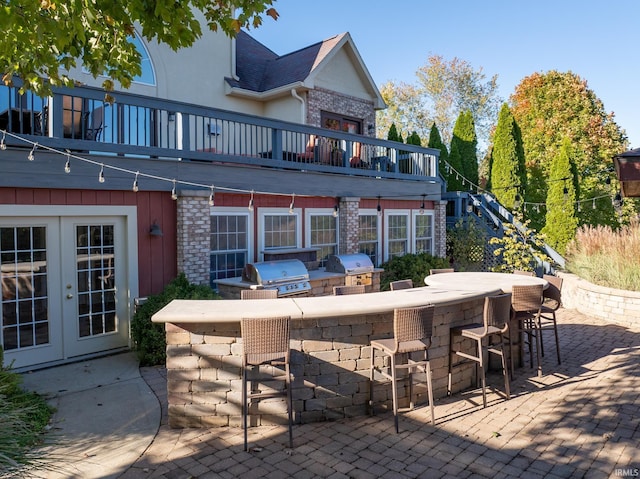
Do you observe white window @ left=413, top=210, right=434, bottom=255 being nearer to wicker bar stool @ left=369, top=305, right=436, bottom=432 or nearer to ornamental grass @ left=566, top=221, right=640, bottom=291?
ornamental grass @ left=566, top=221, right=640, bottom=291

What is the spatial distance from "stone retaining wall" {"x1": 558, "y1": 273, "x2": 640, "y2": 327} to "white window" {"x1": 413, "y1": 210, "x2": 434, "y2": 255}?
4.44 m

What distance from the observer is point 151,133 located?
10492 millimetres

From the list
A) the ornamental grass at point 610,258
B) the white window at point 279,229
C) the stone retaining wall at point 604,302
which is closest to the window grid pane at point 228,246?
the white window at point 279,229

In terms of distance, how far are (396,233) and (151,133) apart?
24.5 feet

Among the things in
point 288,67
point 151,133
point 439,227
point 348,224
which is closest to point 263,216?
point 348,224

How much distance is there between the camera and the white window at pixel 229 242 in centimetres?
965

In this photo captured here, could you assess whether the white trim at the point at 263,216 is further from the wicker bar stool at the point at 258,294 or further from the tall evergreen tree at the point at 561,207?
the tall evergreen tree at the point at 561,207

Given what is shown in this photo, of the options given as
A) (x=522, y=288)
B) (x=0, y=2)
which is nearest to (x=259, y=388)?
(x=522, y=288)

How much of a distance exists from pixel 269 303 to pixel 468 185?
16895 mm

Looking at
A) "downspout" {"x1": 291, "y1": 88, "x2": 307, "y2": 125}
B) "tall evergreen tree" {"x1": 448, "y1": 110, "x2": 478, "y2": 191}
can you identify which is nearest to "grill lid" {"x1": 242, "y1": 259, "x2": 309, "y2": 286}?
"downspout" {"x1": 291, "y1": 88, "x2": 307, "y2": 125}

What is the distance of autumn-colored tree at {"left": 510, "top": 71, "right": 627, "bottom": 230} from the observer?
77.6 ft

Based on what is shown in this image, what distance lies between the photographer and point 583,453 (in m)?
4.59

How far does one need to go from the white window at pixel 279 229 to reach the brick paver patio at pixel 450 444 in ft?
15.6

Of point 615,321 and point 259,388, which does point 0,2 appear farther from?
point 615,321
